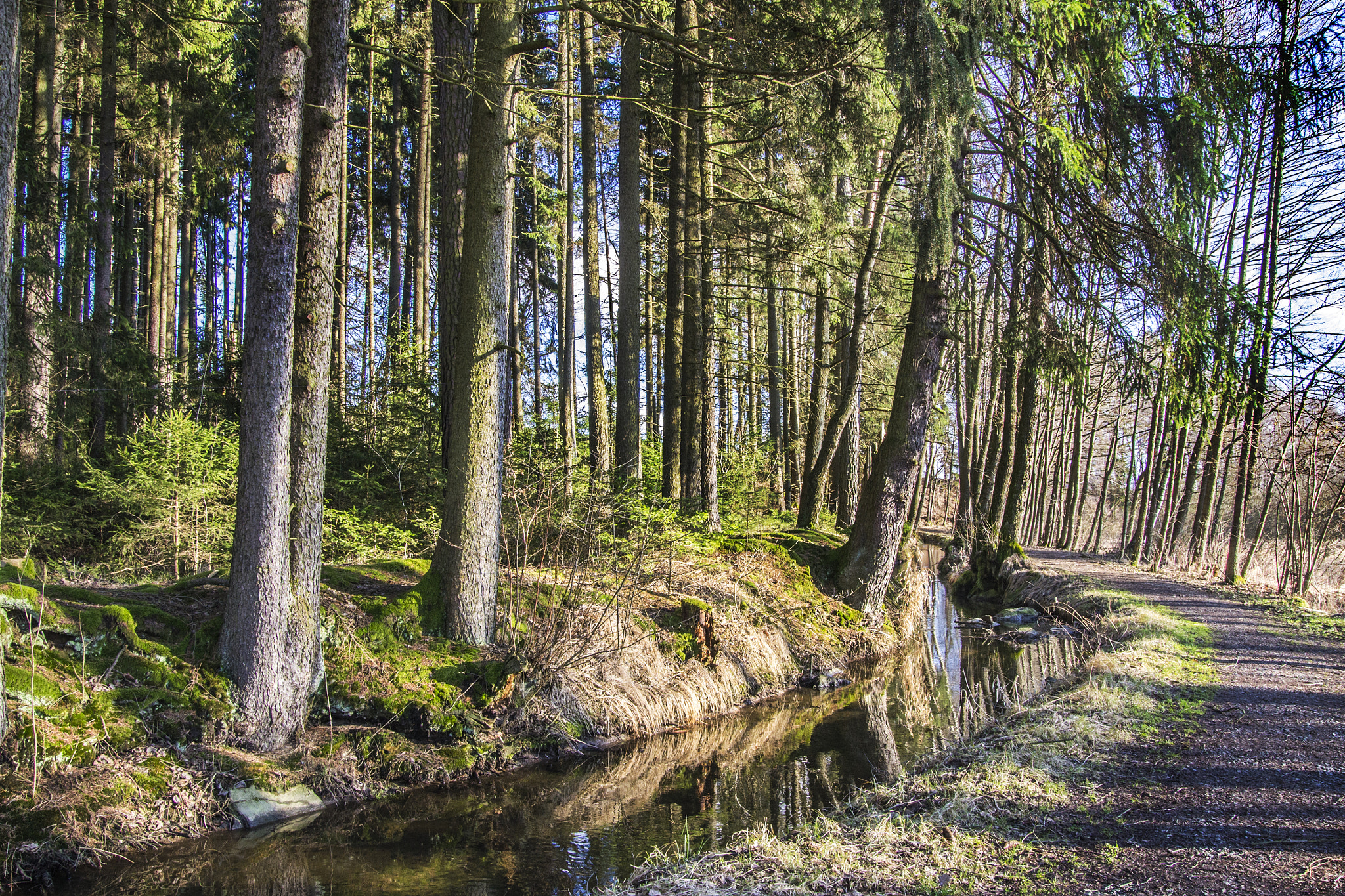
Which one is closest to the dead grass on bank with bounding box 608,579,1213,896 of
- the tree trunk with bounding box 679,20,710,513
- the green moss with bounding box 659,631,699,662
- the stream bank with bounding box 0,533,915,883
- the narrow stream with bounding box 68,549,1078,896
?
the narrow stream with bounding box 68,549,1078,896

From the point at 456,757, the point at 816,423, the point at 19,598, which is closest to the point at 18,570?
the point at 19,598

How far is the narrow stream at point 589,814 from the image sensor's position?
4.64 m

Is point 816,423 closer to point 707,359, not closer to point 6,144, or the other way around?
point 707,359

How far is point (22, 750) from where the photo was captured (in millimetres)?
4652

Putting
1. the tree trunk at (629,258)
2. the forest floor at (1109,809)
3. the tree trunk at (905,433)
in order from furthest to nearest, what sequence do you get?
1. the tree trunk at (629,258)
2. the tree trunk at (905,433)
3. the forest floor at (1109,809)

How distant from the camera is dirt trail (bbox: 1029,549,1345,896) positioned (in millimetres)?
3434

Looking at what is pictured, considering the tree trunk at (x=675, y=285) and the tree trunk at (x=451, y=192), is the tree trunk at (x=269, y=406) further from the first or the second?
the tree trunk at (x=675, y=285)

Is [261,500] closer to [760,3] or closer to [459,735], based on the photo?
[459,735]

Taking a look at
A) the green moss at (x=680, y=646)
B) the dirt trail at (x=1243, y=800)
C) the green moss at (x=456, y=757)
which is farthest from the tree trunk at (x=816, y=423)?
the green moss at (x=456, y=757)

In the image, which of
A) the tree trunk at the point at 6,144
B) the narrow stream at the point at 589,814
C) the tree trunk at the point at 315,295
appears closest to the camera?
the tree trunk at the point at 6,144

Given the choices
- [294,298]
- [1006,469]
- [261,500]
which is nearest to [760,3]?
[294,298]

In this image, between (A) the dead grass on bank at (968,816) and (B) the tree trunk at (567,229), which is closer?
(A) the dead grass on bank at (968,816)

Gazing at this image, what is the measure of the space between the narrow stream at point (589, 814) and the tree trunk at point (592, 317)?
3.71m

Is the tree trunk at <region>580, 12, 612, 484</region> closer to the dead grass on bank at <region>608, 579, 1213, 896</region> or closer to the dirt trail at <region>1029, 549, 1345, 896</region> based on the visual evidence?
the dead grass on bank at <region>608, 579, 1213, 896</region>
